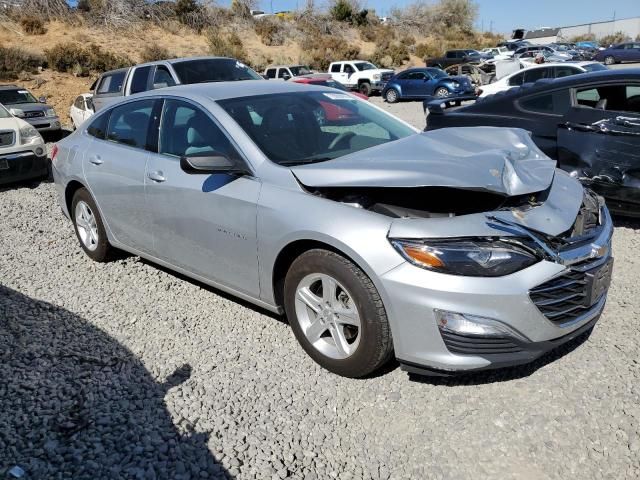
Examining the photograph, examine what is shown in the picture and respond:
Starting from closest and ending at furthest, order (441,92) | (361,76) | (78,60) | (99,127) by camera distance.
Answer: (99,127)
(441,92)
(361,76)
(78,60)

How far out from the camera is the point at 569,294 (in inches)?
110

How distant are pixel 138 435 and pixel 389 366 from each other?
4.62 ft

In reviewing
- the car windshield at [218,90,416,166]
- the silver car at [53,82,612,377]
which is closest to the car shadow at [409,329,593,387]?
the silver car at [53,82,612,377]

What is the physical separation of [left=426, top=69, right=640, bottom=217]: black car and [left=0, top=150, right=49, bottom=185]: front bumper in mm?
6596

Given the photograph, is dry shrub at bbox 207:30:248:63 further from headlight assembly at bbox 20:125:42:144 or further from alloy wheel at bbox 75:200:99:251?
alloy wheel at bbox 75:200:99:251

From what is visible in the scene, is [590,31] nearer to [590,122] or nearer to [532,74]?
Result: [532,74]

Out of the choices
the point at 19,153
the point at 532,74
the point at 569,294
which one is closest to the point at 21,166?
the point at 19,153

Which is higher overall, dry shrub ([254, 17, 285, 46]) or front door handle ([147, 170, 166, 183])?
dry shrub ([254, 17, 285, 46])

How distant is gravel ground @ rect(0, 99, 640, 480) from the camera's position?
8.31ft

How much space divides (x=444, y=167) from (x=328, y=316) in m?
1.03

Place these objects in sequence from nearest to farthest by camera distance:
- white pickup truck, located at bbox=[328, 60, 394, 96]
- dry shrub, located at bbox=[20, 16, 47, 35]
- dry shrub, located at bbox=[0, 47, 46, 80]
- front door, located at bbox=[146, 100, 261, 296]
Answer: front door, located at bbox=[146, 100, 261, 296], dry shrub, located at bbox=[0, 47, 46, 80], white pickup truck, located at bbox=[328, 60, 394, 96], dry shrub, located at bbox=[20, 16, 47, 35]

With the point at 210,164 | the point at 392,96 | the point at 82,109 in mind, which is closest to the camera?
the point at 210,164

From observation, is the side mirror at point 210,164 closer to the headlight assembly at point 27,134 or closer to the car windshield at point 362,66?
the headlight assembly at point 27,134

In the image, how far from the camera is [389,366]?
325 cm
